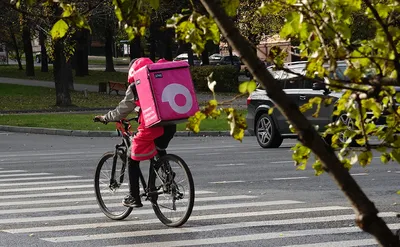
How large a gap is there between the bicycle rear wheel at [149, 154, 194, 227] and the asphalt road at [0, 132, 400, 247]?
0.41 feet

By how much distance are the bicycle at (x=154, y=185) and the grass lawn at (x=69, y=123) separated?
627 inches

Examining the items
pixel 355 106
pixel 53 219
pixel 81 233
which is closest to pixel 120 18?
pixel 355 106

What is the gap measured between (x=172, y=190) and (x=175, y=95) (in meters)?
0.84

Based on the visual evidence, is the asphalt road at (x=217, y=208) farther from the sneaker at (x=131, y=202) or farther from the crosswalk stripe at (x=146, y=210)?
the sneaker at (x=131, y=202)

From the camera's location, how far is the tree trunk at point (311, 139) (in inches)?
118

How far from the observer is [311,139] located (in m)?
3.02

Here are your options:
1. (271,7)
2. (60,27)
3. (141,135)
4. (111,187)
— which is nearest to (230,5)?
(271,7)

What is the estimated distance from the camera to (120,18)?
11.3ft

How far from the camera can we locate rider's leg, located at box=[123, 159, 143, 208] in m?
9.99

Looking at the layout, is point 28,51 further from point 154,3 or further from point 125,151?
point 154,3

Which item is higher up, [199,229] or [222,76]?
[199,229]

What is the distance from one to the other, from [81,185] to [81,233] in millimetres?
4318

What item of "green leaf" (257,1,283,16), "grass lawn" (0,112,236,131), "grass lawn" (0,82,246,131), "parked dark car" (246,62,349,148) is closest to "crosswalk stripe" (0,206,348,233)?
"green leaf" (257,1,283,16)

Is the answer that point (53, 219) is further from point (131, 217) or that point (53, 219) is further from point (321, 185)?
point (321, 185)
